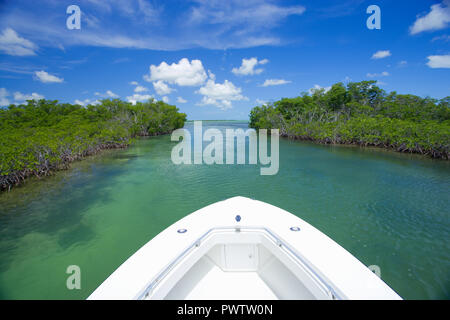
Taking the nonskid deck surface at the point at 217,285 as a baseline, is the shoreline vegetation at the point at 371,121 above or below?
above

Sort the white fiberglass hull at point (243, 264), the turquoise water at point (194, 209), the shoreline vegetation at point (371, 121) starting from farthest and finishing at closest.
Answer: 1. the shoreline vegetation at point (371, 121)
2. the turquoise water at point (194, 209)
3. the white fiberglass hull at point (243, 264)

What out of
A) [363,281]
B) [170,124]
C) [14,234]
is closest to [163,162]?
[14,234]

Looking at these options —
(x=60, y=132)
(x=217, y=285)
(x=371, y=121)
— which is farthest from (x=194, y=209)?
(x=371, y=121)

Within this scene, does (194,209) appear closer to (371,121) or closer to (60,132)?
(60,132)

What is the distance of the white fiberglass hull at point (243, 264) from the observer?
6.37 ft

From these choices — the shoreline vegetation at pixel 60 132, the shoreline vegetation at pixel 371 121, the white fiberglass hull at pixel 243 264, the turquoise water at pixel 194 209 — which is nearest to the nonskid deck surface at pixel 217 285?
the white fiberglass hull at pixel 243 264

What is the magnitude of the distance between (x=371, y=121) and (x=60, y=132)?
2530 cm

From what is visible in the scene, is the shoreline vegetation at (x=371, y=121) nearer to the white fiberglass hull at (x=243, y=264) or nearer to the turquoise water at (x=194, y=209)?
the turquoise water at (x=194, y=209)

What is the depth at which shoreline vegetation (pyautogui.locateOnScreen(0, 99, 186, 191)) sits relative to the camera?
28.1 feet

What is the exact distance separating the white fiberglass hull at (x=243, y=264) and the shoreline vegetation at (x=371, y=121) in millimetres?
16606

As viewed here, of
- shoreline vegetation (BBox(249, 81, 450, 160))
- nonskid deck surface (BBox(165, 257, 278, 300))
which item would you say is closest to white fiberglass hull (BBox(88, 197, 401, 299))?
nonskid deck surface (BBox(165, 257, 278, 300))

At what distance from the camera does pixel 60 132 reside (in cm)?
1287

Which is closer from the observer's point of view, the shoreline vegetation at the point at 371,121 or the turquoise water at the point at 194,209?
the turquoise water at the point at 194,209
